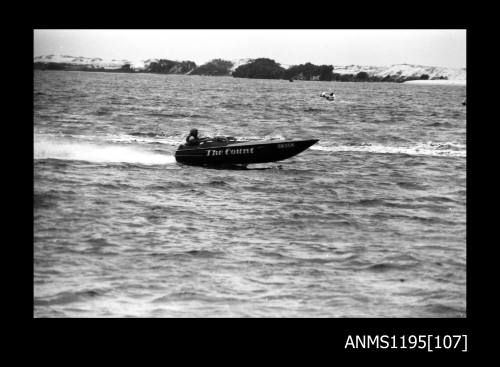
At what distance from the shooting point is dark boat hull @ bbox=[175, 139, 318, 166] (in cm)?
2612

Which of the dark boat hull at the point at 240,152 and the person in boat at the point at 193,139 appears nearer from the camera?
the dark boat hull at the point at 240,152

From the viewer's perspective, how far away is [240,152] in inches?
1029

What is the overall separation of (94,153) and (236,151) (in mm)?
7208

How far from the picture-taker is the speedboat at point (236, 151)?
26.1 metres

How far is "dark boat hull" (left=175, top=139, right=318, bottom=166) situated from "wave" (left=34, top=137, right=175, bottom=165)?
1.66 m

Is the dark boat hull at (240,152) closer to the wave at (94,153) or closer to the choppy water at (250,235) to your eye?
the choppy water at (250,235)

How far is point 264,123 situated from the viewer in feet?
152

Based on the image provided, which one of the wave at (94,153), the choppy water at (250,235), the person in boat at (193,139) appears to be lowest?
the choppy water at (250,235)

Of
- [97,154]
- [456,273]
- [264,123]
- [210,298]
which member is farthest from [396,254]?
[264,123]

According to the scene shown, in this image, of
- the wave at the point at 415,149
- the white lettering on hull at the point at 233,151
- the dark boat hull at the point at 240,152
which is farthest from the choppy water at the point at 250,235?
the white lettering on hull at the point at 233,151

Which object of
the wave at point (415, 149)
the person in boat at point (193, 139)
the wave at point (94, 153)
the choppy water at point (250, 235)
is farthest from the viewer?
the wave at point (415, 149)

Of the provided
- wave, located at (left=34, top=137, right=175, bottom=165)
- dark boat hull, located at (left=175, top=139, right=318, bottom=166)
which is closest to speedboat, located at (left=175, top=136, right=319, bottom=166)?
dark boat hull, located at (left=175, top=139, right=318, bottom=166)

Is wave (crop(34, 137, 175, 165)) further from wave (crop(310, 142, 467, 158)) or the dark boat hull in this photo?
wave (crop(310, 142, 467, 158))

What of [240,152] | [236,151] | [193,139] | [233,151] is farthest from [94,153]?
[240,152]
